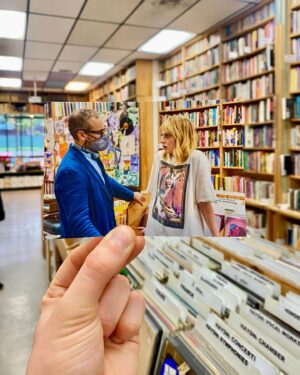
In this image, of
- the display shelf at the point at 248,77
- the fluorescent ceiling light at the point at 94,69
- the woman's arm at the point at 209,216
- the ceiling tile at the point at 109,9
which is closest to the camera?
the woman's arm at the point at 209,216

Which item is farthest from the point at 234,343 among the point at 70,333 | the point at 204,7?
the point at 204,7

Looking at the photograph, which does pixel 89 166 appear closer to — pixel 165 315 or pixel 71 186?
pixel 71 186

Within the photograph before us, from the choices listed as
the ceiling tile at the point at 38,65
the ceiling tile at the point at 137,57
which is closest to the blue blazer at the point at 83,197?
the ceiling tile at the point at 38,65

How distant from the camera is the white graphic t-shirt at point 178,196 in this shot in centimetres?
61

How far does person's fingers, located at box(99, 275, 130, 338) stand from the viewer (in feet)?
2.12

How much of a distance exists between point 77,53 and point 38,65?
6.6 inches

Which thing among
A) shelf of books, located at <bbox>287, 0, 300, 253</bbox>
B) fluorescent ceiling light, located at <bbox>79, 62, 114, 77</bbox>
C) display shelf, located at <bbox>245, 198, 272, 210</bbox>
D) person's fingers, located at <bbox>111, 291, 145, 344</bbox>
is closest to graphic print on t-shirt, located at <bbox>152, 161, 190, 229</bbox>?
person's fingers, located at <bbox>111, 291, 145, 344</bbox>

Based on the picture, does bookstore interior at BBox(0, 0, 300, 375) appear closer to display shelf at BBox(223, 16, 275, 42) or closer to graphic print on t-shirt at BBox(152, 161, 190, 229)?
graphic print on t-shirt at BBox(152, 161, 190, 229)

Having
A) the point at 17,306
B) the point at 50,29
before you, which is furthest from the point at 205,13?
the point at 17,306

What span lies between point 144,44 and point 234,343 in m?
1.12

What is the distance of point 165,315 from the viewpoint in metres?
1.08

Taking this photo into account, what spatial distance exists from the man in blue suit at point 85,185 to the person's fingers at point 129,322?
223mm

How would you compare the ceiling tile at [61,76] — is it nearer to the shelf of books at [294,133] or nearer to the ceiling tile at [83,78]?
the ceiling tile at [83,78]

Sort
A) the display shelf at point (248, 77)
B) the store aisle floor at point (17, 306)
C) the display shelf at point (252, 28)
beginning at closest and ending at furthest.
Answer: the store aisle floor at point (17, 306) → the display shelf at point (252, 28) → the display shelf at point (248, 77)
